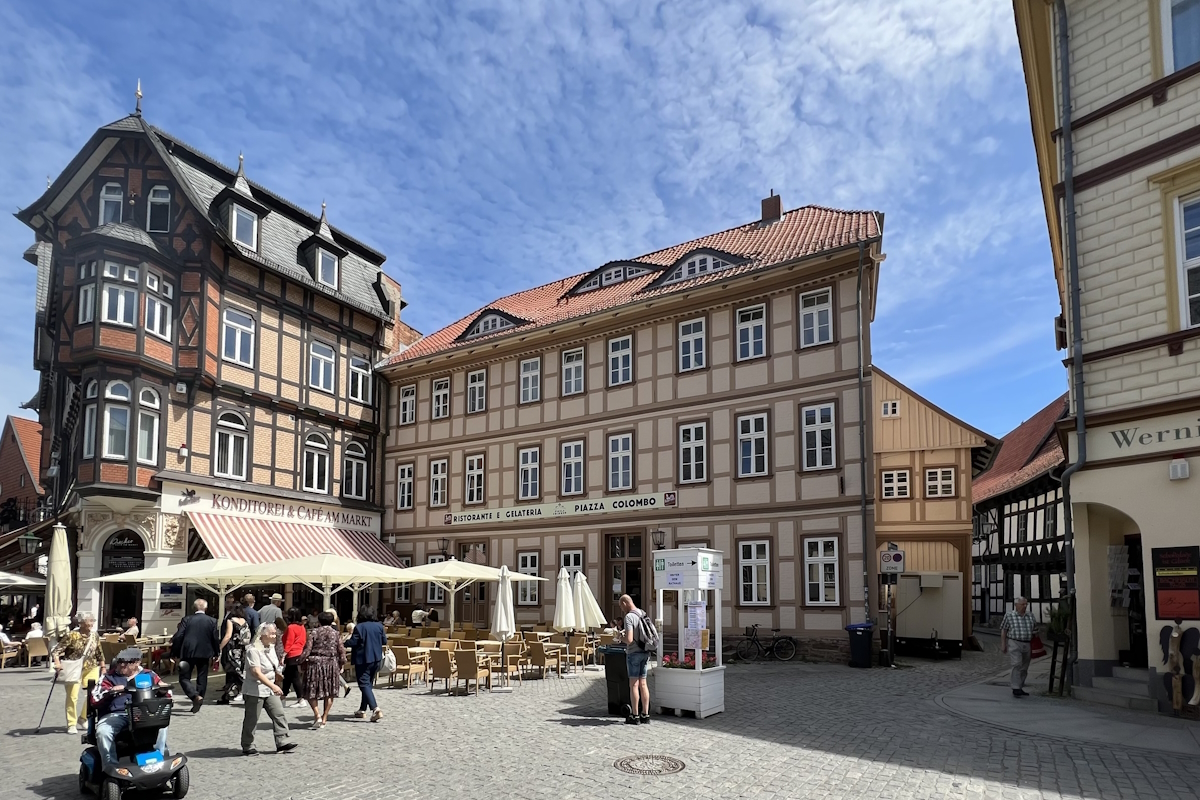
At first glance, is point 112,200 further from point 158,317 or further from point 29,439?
point 29,439

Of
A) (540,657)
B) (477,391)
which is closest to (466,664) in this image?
(540,657)

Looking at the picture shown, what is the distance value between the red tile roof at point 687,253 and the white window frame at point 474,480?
3726 millimetres

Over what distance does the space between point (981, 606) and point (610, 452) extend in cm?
2398

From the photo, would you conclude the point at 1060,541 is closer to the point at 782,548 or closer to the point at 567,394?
the point at 782,548

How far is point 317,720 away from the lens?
11.8 meters

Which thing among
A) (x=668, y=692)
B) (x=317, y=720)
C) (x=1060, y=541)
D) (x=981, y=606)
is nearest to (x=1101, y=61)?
(x=668, y=692)

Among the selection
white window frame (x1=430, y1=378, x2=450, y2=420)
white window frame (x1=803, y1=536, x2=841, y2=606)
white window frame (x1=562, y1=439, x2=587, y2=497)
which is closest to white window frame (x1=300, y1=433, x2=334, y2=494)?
white window frame (x1=430, y1=378, x2=450, y2=420)

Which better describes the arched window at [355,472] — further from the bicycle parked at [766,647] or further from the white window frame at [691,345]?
the bicycle parked at [766,647]

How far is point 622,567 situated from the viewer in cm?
2469

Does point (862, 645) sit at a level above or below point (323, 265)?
below

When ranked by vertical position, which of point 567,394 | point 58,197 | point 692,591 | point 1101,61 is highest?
point 58,197

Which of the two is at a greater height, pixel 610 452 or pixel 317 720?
pixel 610 452

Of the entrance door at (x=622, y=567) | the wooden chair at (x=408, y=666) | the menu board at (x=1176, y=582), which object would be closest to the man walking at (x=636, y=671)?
the wooden chair at (x=408, y=666)

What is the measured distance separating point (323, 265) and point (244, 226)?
3307 mm
